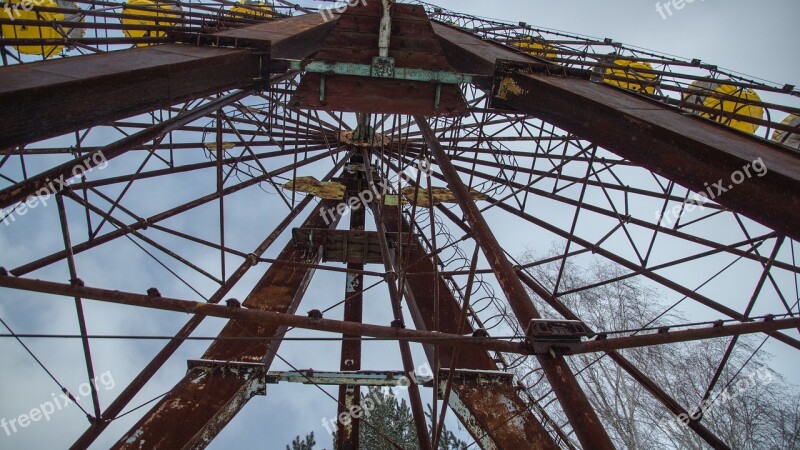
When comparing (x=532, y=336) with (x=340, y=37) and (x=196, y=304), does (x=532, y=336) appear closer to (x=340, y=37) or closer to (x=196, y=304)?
(x=196, y=304)

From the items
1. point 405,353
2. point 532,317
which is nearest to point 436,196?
point 405,353

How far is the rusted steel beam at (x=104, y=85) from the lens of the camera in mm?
3453

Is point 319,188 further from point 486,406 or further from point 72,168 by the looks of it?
point 486,406

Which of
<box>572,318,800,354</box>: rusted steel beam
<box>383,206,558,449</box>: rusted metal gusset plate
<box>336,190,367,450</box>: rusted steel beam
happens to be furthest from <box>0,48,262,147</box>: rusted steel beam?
<box>572,318,800,354</box>: rusted steel beam

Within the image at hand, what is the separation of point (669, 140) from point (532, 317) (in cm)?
212

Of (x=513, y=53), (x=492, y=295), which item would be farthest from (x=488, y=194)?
(x=513, y=53)

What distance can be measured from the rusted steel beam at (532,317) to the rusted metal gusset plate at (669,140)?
1.36 meters

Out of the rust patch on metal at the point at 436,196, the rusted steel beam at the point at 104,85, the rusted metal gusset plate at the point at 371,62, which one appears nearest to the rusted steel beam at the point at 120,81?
the rusted steel beam at the point at 104,85

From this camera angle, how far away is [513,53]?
6934 millimetres

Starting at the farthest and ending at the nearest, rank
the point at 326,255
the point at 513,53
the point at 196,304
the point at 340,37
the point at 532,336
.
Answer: the point at 326,255 < the point at 513,53 < the point at 340,37 < the point at 196,304 < the point at 532,336

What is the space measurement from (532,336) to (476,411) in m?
3.32

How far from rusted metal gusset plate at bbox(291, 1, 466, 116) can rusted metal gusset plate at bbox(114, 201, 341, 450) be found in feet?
11.7

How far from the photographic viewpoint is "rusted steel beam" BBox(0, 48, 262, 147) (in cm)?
345

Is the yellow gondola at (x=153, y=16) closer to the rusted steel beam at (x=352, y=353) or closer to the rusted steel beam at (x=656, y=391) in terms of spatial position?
the rusted steel beam at (x=352, y=353)
